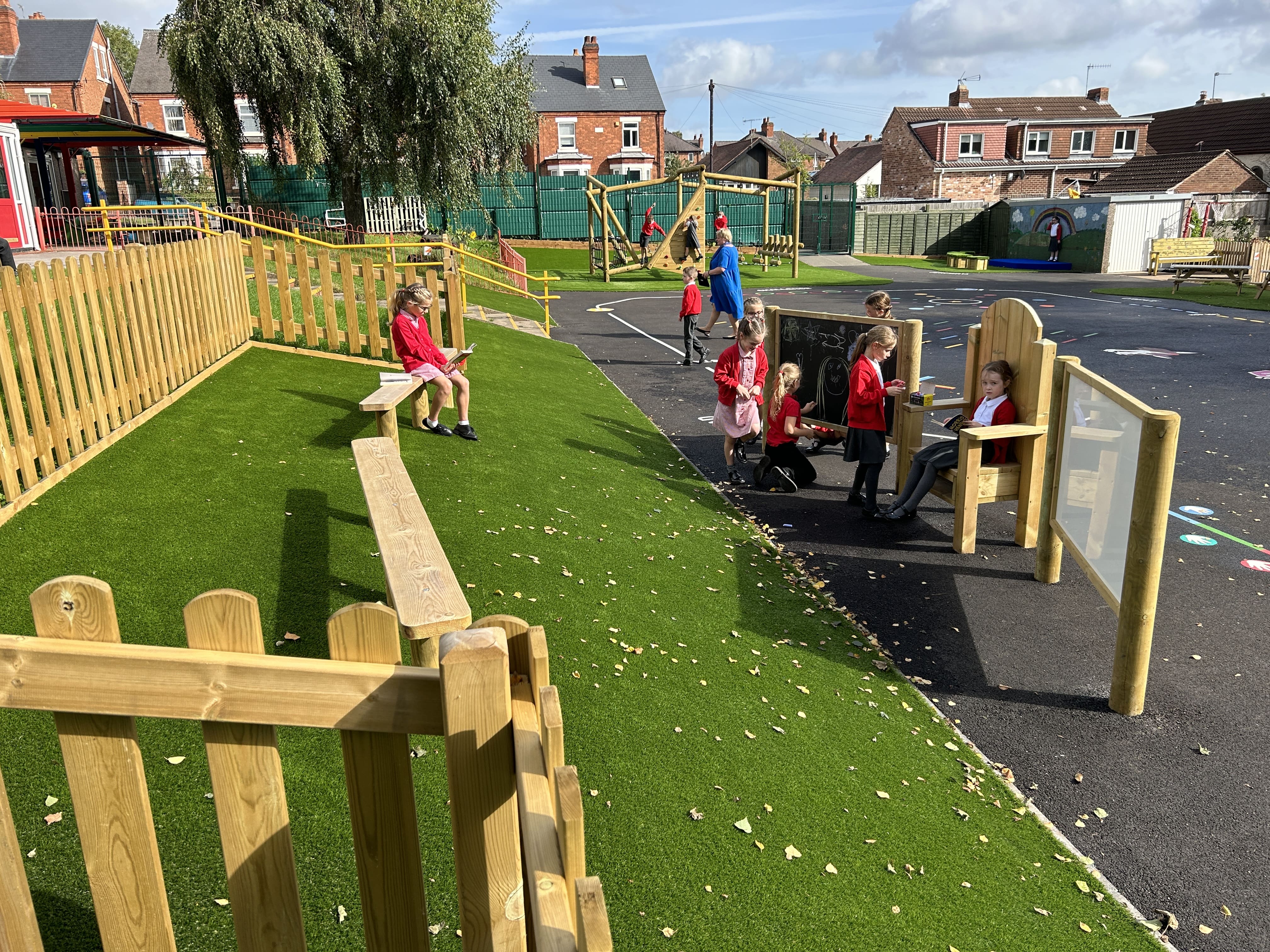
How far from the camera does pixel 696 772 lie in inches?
170

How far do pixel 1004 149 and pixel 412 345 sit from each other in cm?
6302

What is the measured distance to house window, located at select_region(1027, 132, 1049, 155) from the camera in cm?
6159

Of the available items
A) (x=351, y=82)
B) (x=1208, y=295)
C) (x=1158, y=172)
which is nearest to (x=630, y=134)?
(x=1158, y=172)

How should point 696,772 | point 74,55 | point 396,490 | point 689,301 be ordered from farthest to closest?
point 74,55, point 689,301, point 396,490, point 696,772

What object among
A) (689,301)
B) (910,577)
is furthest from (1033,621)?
(689,301)

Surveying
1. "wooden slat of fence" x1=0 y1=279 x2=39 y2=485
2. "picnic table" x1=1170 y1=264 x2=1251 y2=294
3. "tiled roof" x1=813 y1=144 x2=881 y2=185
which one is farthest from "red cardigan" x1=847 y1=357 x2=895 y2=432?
"tiled roof" x1=813 y1=144 x2=881 y2=185

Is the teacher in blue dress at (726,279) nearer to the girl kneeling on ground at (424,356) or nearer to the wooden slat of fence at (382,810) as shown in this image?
the girl kneeling on ground at (424,356)

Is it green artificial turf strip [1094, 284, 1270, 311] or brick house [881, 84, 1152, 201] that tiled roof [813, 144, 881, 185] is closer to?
brick house [881, 84, 1152, 201]

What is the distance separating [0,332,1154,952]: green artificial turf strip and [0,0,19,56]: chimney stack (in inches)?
2241

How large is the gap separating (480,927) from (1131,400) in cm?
485

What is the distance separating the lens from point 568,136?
59469 mm

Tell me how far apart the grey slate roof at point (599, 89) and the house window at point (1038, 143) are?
25067 mm

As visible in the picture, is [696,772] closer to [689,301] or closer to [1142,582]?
[1142,582]

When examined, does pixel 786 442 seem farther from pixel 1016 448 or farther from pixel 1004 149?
pixel 1004 149
